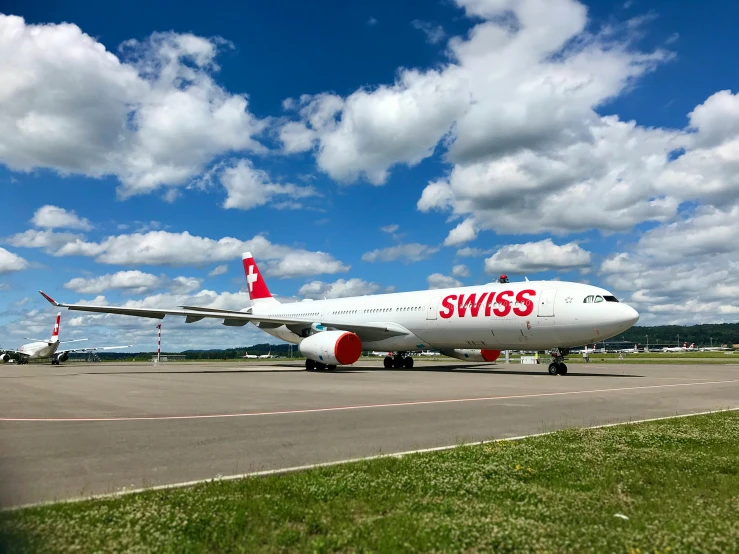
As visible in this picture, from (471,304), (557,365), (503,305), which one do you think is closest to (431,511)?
(503,305)

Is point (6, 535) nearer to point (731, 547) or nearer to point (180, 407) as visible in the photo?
point (731, 547)

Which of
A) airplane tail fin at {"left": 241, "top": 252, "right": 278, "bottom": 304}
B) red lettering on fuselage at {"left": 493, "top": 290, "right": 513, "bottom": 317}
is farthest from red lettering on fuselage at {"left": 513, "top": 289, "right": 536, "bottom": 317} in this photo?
airplane tail fin at {"left": 241, "top": 252, "right": 278, "bottom": 304}

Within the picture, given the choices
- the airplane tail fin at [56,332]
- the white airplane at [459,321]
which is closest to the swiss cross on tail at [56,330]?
the airplane tail fin at [56,332]

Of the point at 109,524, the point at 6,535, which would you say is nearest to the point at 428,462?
the point at 109,524

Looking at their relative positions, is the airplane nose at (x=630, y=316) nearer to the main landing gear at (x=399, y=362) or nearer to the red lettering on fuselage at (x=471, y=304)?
the red lettering on fuselage at (x=471, y=304)

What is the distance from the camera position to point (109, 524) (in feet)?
13.7

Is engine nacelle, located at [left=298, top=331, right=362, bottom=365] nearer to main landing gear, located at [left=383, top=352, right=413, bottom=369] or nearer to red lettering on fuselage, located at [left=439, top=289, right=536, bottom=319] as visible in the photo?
red lettering on fuselage, located at [left=439, top=289, right=536, bottom=319]

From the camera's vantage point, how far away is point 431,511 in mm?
4516

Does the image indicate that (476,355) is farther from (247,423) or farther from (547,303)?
(247,423)

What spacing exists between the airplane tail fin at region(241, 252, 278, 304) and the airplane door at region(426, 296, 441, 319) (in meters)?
18.9

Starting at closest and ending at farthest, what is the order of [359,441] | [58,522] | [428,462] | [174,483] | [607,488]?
[58,522], [607,488], [174,483], [428,462], [359,441]

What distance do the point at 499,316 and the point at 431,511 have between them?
77.1ft

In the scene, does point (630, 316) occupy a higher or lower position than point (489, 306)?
lower

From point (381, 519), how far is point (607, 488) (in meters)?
2.39
